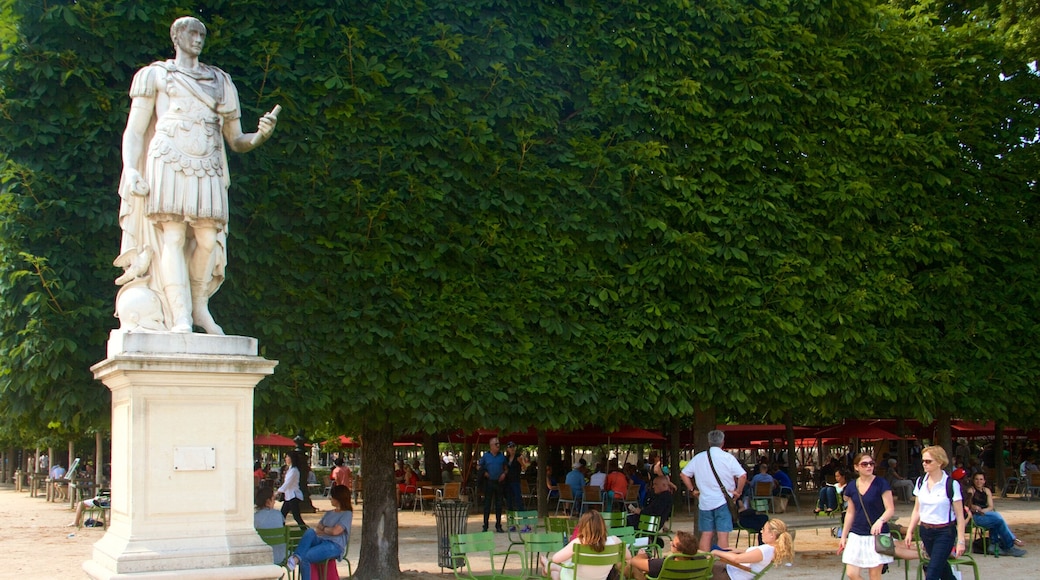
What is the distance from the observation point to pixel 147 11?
1027cm

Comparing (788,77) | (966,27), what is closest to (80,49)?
(788,77)

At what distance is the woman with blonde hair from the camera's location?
921 cm

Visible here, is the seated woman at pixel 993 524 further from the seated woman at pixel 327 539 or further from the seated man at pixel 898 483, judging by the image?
the seated man at pixel 898 483

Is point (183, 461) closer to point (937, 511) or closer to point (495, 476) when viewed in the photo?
point (937, 511)

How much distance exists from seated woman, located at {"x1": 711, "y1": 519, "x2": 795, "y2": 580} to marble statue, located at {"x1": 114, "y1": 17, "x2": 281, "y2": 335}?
14.7 ft

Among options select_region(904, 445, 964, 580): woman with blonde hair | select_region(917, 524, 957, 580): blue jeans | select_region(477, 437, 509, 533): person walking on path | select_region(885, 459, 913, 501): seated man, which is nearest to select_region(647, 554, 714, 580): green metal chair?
select_region(904, 445, 964, 580): woman with blonde hair

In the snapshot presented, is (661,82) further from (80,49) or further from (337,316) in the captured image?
(80,49)

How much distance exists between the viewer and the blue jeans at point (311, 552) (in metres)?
9.38

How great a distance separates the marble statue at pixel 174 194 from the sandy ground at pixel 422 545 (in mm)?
6381

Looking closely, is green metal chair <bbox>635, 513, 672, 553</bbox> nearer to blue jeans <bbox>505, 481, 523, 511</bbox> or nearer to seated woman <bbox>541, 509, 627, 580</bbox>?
seated woman <bbox>541, 509, 627, 580</bbox>

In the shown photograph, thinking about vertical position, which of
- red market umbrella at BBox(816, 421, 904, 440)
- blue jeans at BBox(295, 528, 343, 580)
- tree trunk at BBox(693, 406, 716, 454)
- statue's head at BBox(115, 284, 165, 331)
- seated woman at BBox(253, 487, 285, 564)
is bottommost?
blue jeans at BBox(295, 528, 343, 580)

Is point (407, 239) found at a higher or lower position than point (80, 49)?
lower

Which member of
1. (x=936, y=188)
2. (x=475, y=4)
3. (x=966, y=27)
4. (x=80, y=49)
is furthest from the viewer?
(x=966, y=27)

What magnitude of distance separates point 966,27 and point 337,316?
11.2 m
